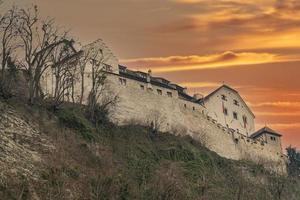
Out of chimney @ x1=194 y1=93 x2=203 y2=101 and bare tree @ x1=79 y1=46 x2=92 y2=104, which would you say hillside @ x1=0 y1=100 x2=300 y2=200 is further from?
chimney @ x1=194 y1=93 x2=203 y2=101

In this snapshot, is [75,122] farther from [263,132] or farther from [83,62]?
[263,132]

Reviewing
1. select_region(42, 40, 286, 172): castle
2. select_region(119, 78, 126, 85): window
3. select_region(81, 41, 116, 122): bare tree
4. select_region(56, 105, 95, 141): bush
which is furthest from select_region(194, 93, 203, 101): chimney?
select_region(56, 105, 95, 141): bush

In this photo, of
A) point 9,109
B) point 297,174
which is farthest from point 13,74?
point 297,174

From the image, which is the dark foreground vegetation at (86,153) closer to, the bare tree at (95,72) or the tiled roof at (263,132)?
the bare tree at (95,72)

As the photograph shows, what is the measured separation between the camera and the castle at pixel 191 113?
56956 mm

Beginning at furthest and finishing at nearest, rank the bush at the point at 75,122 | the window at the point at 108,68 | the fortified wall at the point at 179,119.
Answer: the window at the point at 108,68 → the fortified wall at the point at 179,119 → the bush at the point at 75,122

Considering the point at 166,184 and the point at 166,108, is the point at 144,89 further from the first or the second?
the point at 166,184

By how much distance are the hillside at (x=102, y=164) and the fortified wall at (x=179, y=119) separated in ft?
5.27

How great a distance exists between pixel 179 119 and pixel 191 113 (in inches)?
101

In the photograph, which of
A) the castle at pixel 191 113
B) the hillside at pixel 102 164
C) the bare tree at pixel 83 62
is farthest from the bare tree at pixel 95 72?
the hillside at pixel 102 164

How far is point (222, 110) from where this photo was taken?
74.8 m

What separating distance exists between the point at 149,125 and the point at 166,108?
3757 mm

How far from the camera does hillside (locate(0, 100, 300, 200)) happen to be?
39.6 meters

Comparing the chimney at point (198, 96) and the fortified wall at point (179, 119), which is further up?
the chimney at point (198, 96)
